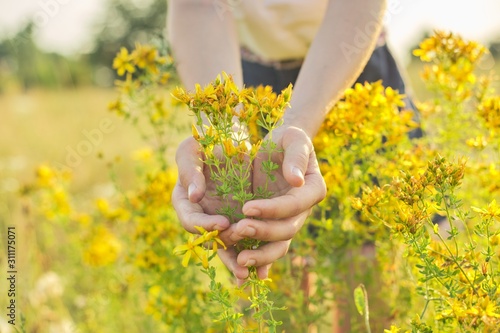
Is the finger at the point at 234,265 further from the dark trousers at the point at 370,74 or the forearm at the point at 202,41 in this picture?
the dark trousers at the point at 370,74

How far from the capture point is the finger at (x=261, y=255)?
1018 mm

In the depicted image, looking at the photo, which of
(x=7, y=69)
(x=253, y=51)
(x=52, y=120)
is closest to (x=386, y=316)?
(x=253, y=51)

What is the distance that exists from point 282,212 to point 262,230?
46 mm

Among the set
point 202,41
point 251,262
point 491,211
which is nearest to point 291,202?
point 251,262

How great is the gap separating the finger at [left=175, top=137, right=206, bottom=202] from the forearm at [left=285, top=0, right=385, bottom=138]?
0.74 feet

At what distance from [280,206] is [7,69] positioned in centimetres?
554

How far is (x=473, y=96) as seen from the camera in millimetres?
1712

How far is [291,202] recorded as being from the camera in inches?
39.7

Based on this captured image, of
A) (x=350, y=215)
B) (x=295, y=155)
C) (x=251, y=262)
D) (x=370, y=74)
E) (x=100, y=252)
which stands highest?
(x=295, y=155)

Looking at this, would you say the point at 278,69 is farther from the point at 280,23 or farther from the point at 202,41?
the point at 202,41

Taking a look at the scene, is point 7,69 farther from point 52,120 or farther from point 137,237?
point 137,237

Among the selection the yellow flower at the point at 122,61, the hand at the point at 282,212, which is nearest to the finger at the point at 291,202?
the hand at the point at 282,212

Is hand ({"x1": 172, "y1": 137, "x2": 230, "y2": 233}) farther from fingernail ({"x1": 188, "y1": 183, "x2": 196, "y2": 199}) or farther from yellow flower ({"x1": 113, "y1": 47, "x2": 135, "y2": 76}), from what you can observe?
yellow flower ({"x1": 113, "y1": 47, "x2": 135, "y2": 76})

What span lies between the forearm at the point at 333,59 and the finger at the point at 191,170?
227 millimetres
